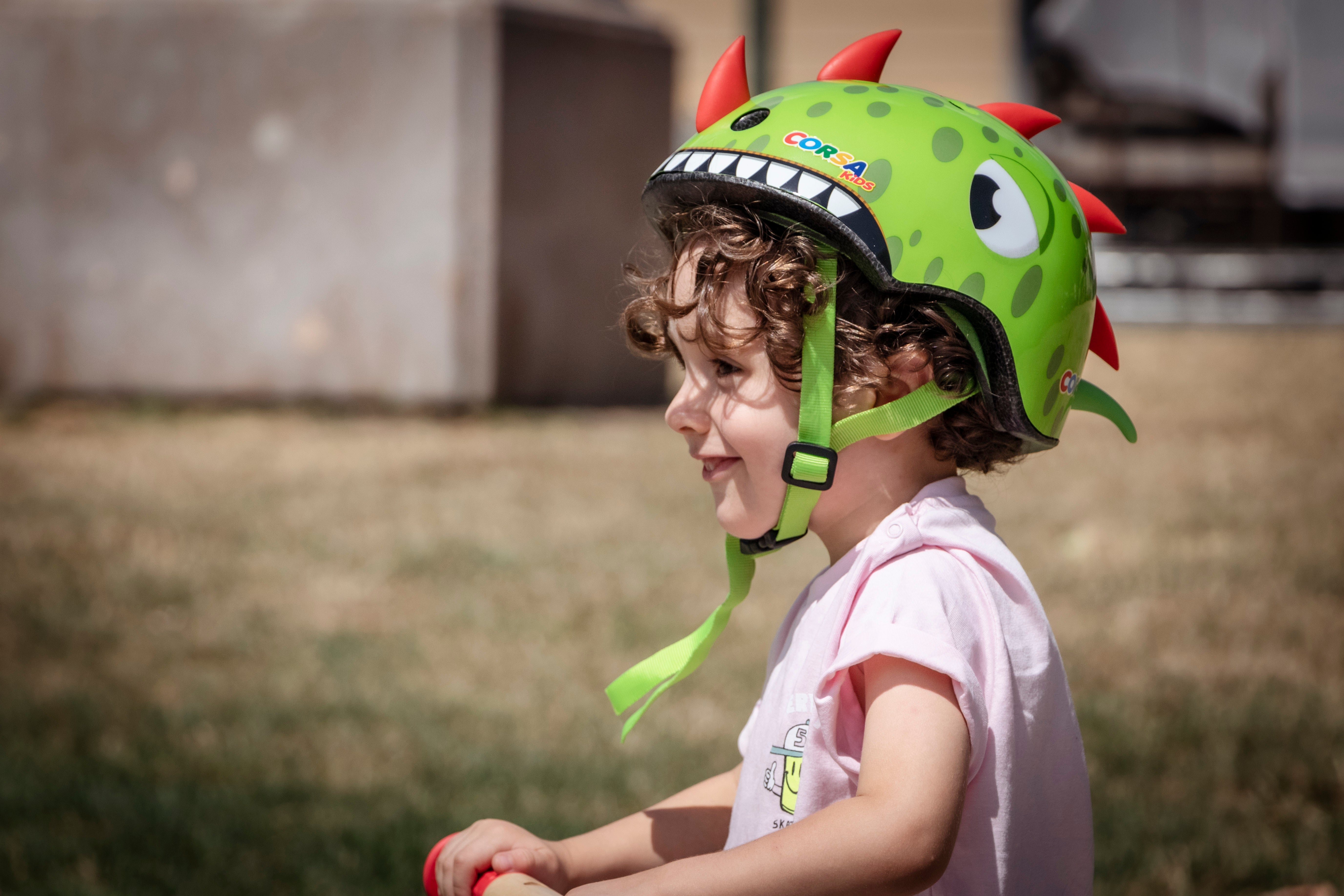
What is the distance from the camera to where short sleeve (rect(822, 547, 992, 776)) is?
1.41 meters

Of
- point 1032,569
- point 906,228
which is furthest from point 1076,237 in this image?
point 1032,569

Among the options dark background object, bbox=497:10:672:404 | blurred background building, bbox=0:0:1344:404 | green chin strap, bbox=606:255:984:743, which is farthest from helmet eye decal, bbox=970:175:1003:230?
blurred background building, bbox=0:0:1344:404

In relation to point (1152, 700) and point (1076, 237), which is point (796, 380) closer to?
point (1076, 237)

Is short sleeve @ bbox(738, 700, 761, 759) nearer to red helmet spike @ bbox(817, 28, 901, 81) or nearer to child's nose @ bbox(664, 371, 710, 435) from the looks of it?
child's nose @ bbox(664, 371, 710, 435)

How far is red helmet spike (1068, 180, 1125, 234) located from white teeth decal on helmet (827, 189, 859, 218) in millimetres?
469

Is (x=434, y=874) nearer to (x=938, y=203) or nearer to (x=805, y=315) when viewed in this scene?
(x=805, y=315)

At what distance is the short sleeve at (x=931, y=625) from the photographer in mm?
1414

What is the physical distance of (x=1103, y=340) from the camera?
6.76 ft

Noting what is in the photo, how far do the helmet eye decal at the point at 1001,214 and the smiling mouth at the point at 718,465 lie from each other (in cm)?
44

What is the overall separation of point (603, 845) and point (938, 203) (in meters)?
0.99

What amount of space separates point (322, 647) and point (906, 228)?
3.55m

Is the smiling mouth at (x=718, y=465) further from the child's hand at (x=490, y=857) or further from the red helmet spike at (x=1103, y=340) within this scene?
the red helmet spike at (x=1103, y=340)

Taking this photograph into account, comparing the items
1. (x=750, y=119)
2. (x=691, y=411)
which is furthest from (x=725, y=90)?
(x=691, y=411)

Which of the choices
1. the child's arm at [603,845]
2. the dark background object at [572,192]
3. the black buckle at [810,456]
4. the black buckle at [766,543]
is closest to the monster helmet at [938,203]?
the black buckle at [810,456]
